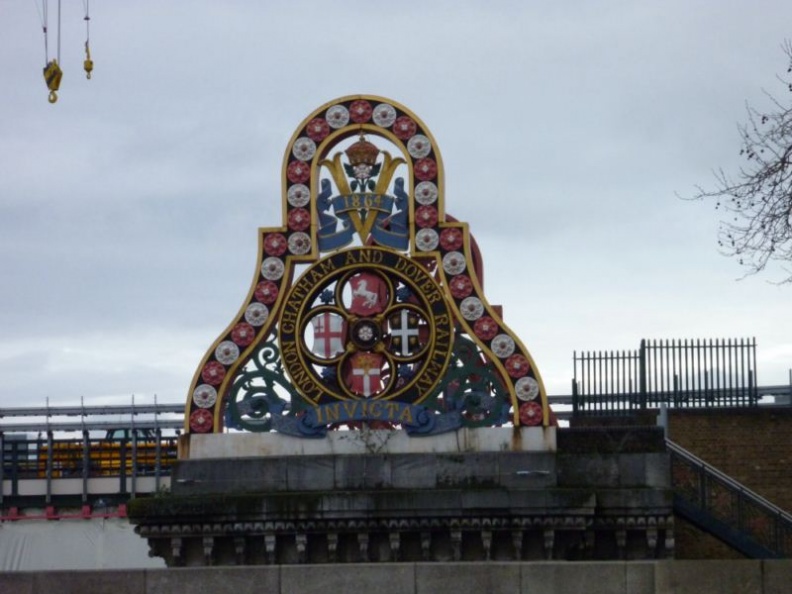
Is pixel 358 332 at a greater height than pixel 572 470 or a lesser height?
greater

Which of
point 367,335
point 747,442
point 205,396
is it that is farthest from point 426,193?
point 747,442

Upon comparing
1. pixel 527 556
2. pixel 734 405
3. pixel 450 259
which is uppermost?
pixel 450 259

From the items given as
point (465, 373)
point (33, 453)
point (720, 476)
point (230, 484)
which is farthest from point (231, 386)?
point (33, 453)

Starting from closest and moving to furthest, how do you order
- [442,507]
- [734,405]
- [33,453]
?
[442,507] → [734,405] → [33,453]

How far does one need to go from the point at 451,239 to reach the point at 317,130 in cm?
379

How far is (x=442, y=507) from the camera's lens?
41531 mm

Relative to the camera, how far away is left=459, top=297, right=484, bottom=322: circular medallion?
A: 4272 centimetres

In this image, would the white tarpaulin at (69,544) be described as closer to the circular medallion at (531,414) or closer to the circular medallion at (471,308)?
the circular medallion at (471,308)

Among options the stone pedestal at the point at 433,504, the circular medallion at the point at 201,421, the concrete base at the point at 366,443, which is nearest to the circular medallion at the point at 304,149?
the circular medallion at the point at 201,421

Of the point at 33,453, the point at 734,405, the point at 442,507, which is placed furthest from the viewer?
the point at 33,453

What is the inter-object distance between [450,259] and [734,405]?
31.2ft

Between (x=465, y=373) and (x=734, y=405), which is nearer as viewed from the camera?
(x=465, y=373)

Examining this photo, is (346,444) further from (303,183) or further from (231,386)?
(303,183)

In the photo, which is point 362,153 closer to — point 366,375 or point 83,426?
point 366,375
